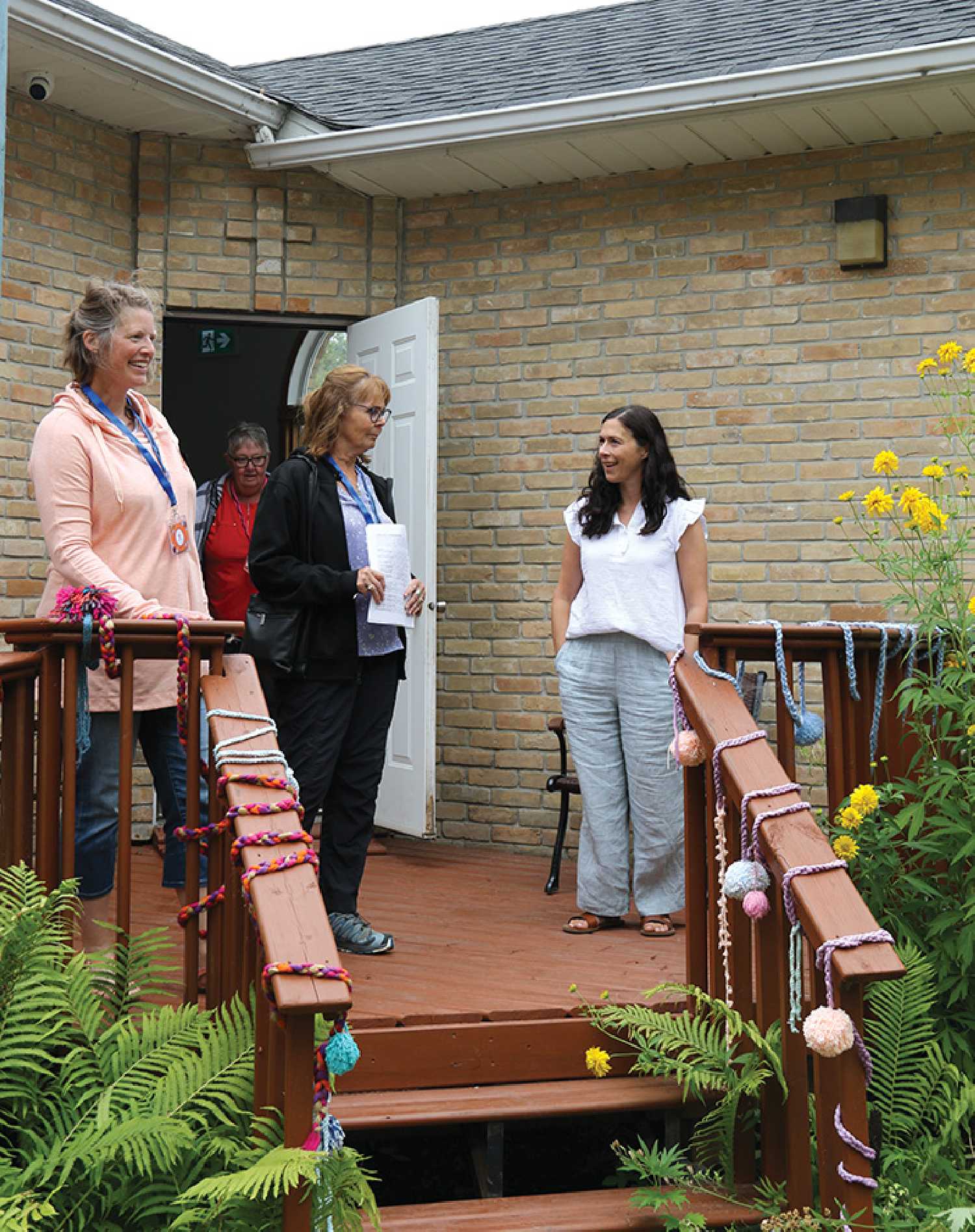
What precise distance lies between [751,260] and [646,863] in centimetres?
261

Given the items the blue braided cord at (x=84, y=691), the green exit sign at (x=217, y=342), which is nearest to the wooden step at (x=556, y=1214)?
the blue braided cord at (x=84, y=691)

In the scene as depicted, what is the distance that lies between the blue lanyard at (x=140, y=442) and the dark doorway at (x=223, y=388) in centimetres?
561

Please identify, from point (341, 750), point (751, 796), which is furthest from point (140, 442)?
point (751, 796)

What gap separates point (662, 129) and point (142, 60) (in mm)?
1954

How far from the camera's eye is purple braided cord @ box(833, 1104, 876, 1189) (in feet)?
8.23

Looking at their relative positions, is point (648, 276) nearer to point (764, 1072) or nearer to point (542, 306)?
point (542, 306)

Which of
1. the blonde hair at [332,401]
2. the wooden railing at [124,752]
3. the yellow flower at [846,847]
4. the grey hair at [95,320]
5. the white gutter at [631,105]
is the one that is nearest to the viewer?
the wooden railing at [124,752]

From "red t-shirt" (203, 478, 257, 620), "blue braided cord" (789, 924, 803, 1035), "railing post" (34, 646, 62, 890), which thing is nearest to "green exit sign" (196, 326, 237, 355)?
"red t-shirt" (203, 478, 257, 620)

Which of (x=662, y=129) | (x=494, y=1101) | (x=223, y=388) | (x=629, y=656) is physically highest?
(x=662, y=129)

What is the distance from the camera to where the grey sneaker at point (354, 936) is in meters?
4.12

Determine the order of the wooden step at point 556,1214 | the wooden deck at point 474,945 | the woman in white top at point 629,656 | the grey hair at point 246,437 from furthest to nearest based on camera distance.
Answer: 1. the grey hair at point 246,437
2. the woman in white top at point 629,656
3. the wooden deck at point 474,945
4. the wooden step at point 556,1214

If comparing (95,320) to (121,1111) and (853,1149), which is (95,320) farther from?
(853,1149)

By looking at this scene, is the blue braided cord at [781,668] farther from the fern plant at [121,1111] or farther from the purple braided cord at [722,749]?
the fern plant at [121,1111]

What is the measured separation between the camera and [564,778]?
18.0 ft
